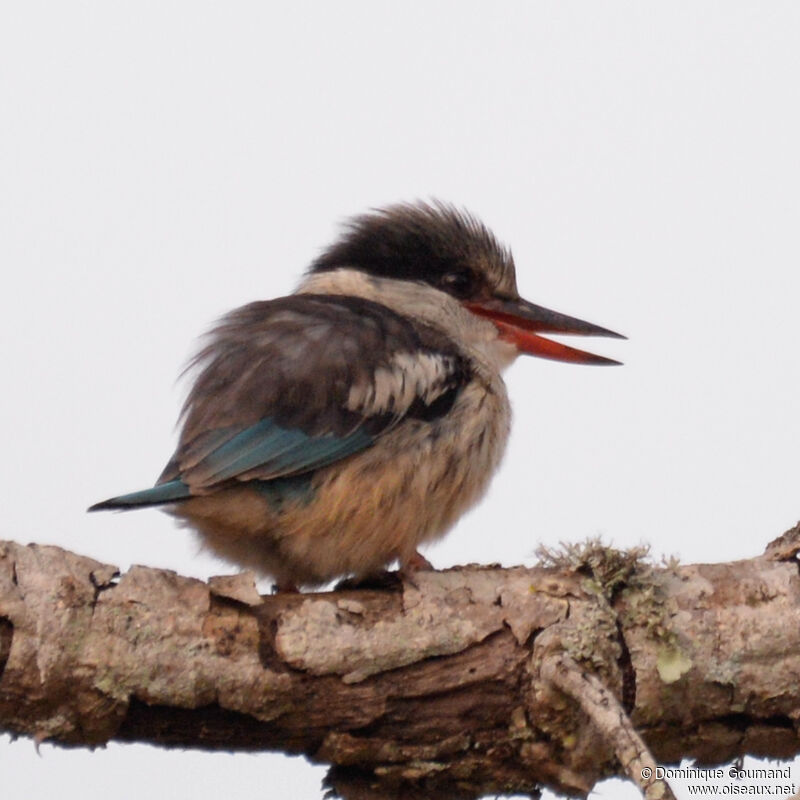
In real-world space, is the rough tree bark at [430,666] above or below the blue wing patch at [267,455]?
below

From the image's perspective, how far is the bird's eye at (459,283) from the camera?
4617mm

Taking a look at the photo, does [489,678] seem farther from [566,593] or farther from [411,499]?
[411,499]

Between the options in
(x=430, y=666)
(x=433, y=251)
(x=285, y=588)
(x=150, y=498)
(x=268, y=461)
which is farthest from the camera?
(x=433, y=251)

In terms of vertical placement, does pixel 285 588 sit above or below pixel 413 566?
above

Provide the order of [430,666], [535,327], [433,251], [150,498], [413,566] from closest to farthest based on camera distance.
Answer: [430,666] → [150,498] → [413,566] → [433,251] → [535,327]

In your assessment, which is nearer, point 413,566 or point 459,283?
point 413,566

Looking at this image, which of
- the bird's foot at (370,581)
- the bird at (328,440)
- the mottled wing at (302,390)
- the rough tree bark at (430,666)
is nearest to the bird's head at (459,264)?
the bird at (328,440)

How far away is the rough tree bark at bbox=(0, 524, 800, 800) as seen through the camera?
2.88 meters

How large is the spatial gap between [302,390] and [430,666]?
0.92m

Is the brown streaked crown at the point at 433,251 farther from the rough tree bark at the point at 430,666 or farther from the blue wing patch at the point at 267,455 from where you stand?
the rough tree bark at the point at 430,666

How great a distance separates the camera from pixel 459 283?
15.2 feet

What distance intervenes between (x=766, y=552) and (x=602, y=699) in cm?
86

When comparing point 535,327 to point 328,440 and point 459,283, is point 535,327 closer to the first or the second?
point 459,283

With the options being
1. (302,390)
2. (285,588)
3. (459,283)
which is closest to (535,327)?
(459,283)
